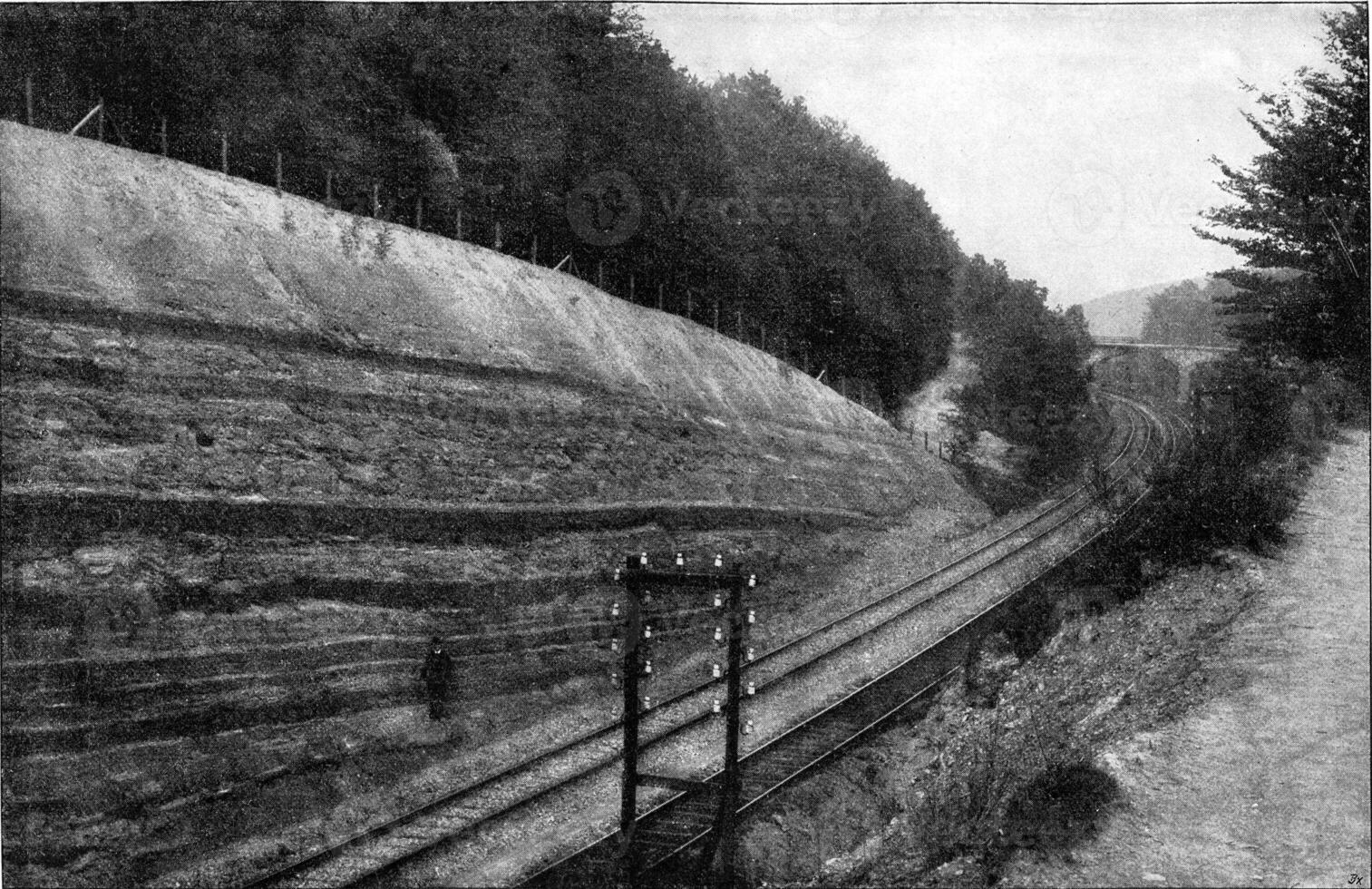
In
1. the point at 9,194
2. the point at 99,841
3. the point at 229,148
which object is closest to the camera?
the point at 99,841

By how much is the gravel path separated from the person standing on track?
8.25 meters

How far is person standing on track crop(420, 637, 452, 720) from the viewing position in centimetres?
1332

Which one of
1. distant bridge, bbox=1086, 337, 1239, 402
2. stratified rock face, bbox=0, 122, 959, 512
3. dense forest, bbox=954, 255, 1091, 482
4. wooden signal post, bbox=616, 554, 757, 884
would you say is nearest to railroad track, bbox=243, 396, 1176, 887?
wooden signal post, bbox=616, 554, 757, 884

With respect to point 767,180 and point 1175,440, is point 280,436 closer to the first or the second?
point 767,180

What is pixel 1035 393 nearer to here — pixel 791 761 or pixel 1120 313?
pixel 1120 313

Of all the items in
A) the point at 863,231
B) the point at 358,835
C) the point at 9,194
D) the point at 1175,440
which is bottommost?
the point at 358,835

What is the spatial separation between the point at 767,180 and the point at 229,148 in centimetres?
1802

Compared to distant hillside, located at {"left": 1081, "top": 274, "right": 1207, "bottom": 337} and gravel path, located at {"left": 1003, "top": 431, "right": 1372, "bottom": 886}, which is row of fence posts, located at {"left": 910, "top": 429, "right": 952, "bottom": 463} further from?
gravel path, located at {"left": 1003, "top": 431, "right": 1372, "bottom": 886}

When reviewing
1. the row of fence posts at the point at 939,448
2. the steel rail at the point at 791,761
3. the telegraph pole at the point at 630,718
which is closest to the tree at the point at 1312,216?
the steel rail at the point at 791,761

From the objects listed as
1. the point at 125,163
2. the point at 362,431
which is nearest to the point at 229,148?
the point at 125,163

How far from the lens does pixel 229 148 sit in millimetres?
16922

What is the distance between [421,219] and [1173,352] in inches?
1048

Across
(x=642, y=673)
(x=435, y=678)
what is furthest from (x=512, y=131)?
(x=642, y=673)

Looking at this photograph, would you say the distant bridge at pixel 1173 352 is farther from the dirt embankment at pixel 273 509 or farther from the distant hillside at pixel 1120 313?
the dirt embankment at pixel 273 509
